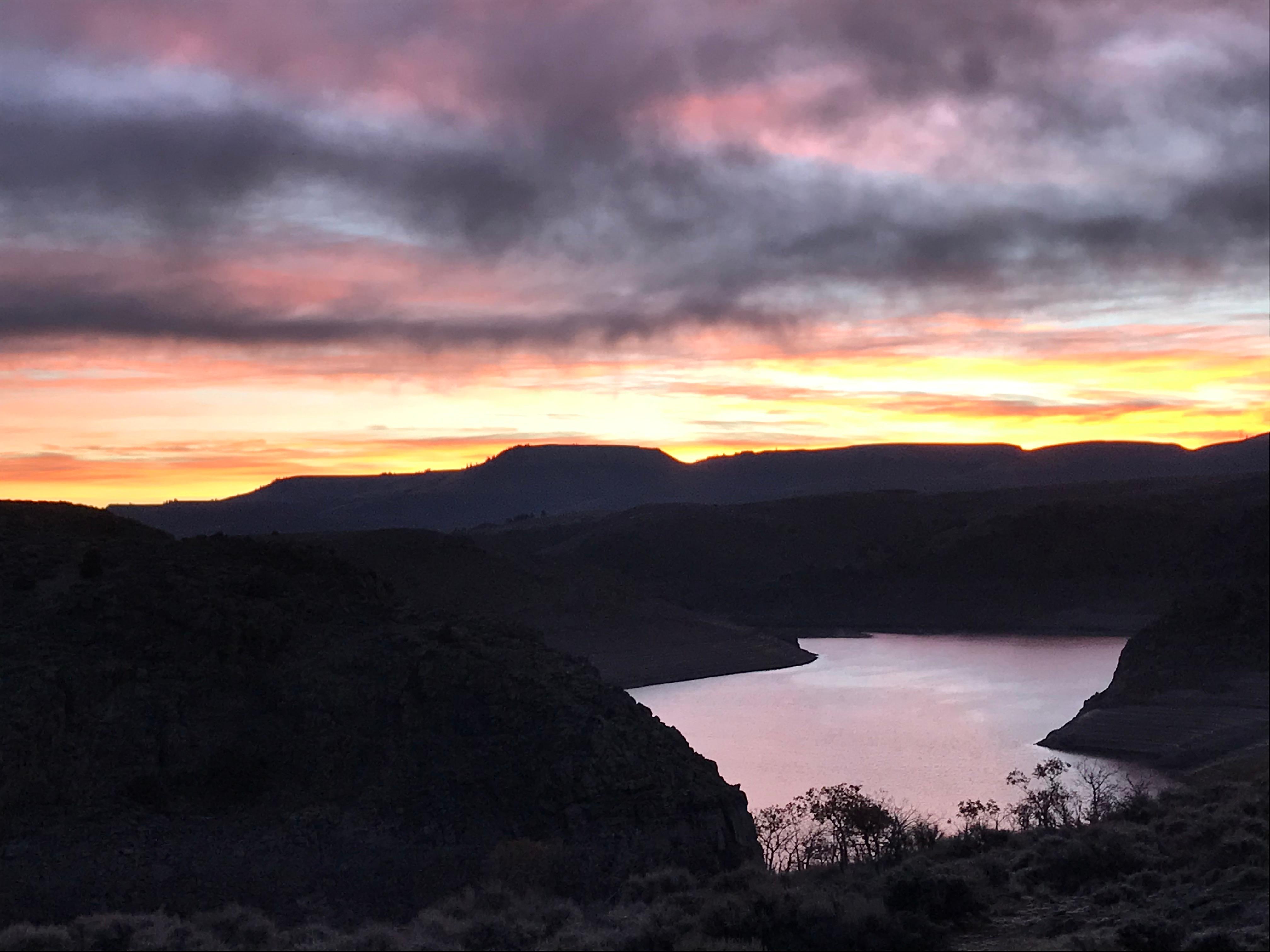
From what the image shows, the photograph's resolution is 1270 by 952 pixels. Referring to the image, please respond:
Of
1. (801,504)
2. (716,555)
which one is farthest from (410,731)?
(801,504)

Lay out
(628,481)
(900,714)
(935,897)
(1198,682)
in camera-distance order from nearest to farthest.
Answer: (935,897)
(1198,682)
(900,714)
(628,481)

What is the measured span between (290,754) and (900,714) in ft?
88.4

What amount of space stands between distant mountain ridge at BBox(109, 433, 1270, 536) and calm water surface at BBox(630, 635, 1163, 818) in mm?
46405

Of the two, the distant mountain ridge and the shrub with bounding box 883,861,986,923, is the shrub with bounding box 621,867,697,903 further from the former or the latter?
the distant mountain ridge

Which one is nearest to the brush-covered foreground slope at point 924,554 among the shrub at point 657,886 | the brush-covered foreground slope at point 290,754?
the brush-covered foreground slope at point 290,754

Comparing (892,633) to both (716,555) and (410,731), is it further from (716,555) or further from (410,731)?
(410,731)

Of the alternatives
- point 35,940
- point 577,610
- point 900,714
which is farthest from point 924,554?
point 35,940

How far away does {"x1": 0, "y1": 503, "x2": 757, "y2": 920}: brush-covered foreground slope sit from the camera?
20.4 metres

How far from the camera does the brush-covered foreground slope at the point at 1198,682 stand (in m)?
27.1

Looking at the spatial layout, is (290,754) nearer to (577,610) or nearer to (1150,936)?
(1150,936)

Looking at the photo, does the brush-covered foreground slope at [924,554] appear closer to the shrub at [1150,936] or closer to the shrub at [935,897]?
the shrub at [935,897]

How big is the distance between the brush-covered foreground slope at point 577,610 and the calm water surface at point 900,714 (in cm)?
269

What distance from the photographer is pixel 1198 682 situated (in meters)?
30.2

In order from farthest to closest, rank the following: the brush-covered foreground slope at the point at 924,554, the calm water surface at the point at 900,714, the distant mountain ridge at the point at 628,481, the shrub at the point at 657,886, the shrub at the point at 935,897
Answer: the distant mountain ridge at the point at 628,481 < the brush-covered foreground slope at the point at 924,554 < the calm water surface at the point at 900,714 < the shrub at the point at 657,886 < the shrub at the point at 935,897
